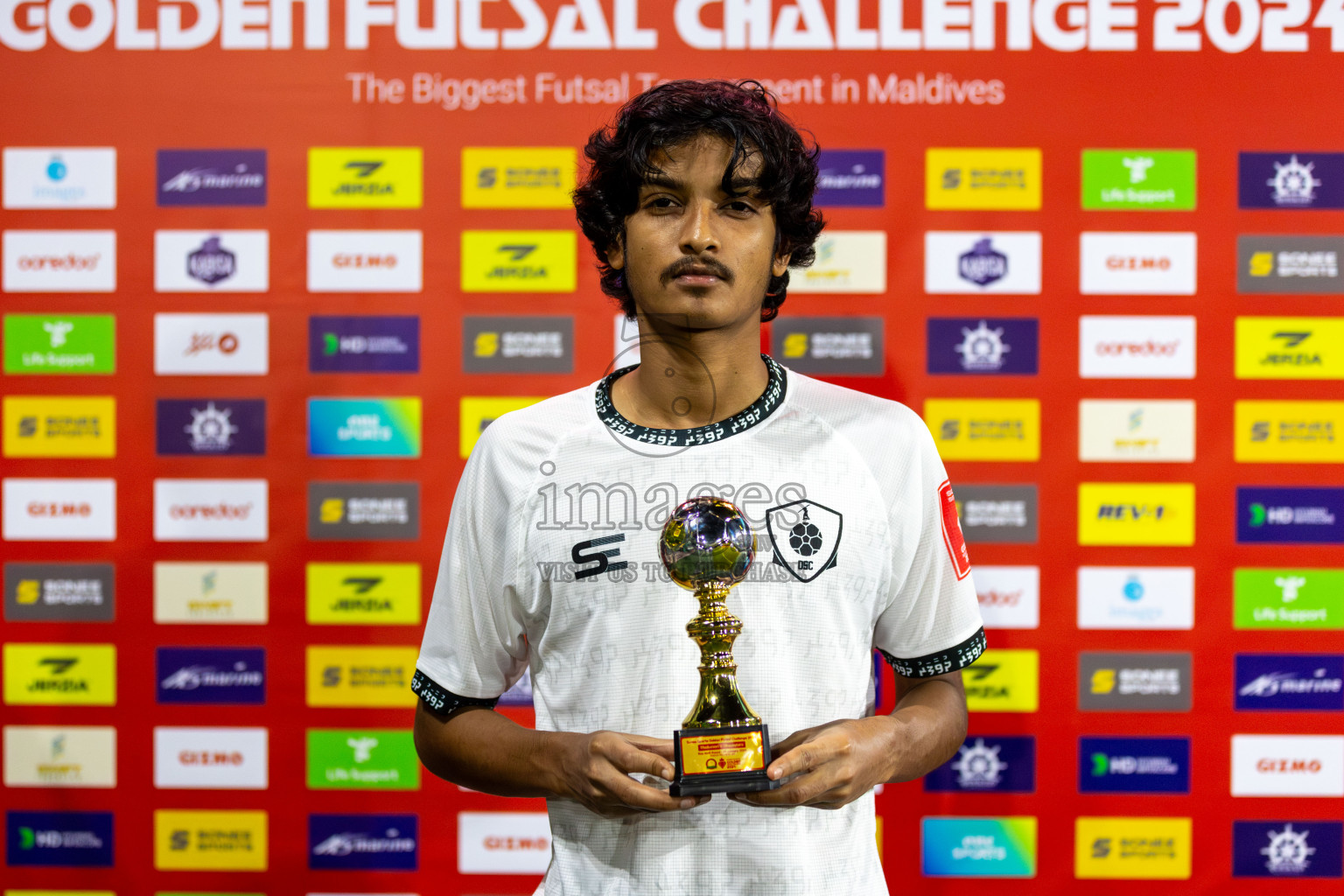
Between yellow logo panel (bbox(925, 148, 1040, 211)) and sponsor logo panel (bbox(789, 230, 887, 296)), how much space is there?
0.15 meters

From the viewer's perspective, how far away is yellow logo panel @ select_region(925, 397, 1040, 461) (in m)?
2.03

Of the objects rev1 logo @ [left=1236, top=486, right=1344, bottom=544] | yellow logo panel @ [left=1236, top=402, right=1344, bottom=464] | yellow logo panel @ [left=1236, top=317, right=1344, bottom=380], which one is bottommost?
rev1 logo @ [left=1236, top=486, right=1344, bottom=544]

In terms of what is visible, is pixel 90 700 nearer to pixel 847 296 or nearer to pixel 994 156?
pixel 847 296

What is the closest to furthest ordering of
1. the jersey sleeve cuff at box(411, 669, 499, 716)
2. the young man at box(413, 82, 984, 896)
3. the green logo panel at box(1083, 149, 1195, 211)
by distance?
the young man at box(413, 82, 984, 896), the jersey sleeve cuff at box(411, 669, 499, 716), the green logo panel at box(1083, 149, 1195, 211)

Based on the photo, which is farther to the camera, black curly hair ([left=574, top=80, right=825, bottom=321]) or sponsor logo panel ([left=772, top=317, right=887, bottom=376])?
sponsor logo panel ([left=772, top=317, right=887, bottom=376])

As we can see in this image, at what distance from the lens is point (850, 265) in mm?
2031

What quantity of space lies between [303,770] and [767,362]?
1.51m

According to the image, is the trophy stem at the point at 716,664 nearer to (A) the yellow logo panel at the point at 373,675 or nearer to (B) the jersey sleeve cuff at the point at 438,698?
(B) the jersey sleeve cuff at the point at 438,698

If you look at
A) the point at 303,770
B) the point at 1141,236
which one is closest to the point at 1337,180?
the point at 1141,236

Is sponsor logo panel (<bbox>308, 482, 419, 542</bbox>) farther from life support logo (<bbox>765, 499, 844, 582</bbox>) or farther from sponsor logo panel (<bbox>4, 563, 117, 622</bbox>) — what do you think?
life support logo (<bbox>765, 499, 844, 582</bbox>)

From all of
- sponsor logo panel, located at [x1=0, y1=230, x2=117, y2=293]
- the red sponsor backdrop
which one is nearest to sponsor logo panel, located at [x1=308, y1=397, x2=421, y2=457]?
the red sponsor backdrop

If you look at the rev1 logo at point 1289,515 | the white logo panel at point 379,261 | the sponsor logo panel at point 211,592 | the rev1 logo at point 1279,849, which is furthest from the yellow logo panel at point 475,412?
the rev1 logo at point 1279,849

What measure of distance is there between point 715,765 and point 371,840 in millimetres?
1471

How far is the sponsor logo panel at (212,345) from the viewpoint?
2.06 metres
